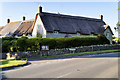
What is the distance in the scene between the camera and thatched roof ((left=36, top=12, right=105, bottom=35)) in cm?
5159

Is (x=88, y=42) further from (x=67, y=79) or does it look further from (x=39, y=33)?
(x=67, y=79)

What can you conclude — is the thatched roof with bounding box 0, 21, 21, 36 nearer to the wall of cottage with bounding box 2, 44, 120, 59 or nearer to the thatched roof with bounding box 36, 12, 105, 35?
the thatched roof with bounding box 36, 12, 105, 35

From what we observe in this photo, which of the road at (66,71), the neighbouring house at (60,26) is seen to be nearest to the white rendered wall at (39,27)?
the neighbouring house at (60,26)

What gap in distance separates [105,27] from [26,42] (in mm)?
37409

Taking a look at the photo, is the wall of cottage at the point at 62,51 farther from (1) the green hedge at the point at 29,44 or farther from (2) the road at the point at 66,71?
(2) the road at the point at 66,71

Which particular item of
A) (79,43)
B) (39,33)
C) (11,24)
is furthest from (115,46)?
(11,24)

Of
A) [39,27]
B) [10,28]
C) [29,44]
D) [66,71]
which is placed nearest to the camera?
[66,71]

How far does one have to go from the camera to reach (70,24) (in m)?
56.2

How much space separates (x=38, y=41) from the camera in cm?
3494

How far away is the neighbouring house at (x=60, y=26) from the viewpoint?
168 feet

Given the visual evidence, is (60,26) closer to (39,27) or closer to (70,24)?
(70,24)

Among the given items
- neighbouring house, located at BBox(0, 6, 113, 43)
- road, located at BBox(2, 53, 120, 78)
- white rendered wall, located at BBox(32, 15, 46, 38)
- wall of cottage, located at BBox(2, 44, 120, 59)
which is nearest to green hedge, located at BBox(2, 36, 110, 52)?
wall of cottage, located at BBox(2, 44, 120, 59)

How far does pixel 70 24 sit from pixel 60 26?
4.45 meters

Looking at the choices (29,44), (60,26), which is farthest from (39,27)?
(29,44)
